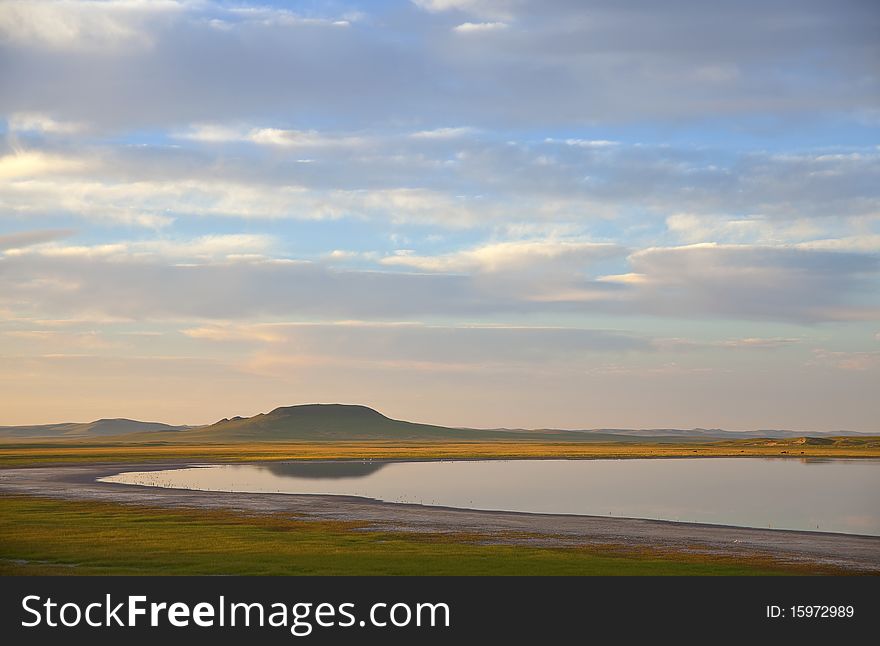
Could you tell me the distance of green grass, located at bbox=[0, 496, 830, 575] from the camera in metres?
26.9

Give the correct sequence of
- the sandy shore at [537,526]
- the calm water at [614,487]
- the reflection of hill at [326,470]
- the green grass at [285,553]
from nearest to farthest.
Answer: the green grass at [285,553]
the sandy shore at [537,526]
the calm water at [614,487]
the reflection of hill at [326,470]

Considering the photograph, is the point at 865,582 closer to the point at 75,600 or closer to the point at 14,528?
the point at 75,600

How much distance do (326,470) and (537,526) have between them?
55481 millimetres

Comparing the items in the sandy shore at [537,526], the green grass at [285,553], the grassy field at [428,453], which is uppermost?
the green grass at [285,553]

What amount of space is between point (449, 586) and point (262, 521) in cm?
2015

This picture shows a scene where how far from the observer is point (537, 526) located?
1609 inches

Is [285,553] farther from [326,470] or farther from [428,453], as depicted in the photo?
[428,453]

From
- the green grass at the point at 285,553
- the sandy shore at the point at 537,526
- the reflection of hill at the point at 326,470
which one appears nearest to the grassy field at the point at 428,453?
the reflection of hill at the point at 326,470

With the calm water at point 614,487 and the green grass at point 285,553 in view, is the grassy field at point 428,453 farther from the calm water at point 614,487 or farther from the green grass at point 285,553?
the green grass at point 285,553

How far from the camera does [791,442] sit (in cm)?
17062

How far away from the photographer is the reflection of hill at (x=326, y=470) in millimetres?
83256

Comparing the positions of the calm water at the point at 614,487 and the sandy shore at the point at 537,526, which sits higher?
the sandy shore at the point at 537,526

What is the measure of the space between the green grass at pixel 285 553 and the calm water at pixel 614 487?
51.1 ft

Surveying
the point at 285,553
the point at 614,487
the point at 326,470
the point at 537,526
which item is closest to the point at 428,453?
the point at 326,470
